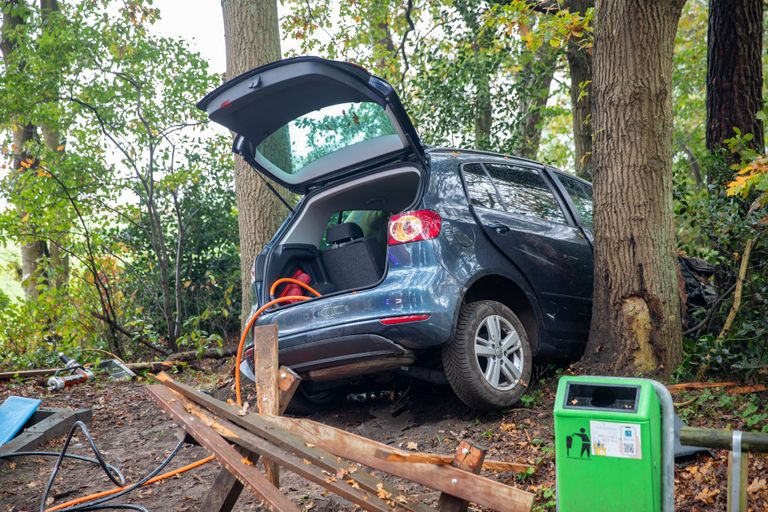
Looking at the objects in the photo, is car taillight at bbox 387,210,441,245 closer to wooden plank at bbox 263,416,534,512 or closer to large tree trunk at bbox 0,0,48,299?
wooden plank at bbox 263,416,534,512

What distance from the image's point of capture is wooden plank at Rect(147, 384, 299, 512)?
3.15m

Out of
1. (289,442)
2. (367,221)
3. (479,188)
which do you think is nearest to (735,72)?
(479,188)

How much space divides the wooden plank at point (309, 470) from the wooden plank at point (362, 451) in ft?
0.17

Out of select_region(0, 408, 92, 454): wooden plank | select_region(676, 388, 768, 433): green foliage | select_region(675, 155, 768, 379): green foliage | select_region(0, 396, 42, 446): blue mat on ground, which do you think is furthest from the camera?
select_region(0, 396, 42, 446): blue mat on ground

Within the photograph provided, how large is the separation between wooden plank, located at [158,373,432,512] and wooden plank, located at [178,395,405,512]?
0.08 feet

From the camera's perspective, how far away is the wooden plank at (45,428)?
5.63m

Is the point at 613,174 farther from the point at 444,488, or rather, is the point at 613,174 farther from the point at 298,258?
the point at 444,488

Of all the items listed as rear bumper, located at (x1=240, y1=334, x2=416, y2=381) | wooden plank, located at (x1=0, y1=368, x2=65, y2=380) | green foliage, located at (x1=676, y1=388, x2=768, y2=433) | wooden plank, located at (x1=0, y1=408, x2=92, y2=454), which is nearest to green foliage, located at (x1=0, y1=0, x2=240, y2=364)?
wooden plank, located at (x1=0, y1=368, x2=65, y2=380)

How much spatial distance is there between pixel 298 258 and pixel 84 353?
16.3ft

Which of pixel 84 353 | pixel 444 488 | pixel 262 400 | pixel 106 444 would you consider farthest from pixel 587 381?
pixel 84 353

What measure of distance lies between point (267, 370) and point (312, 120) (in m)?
2.07

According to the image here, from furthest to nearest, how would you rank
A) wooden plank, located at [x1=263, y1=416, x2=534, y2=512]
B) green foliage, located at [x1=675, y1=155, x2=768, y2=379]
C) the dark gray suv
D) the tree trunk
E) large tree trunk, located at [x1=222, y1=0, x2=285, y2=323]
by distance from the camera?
the tree trunk < large tree trunk, located at [x1=222, y1=0, x2=285, y2=323] < green foliage, located at [x1=675, y1=155, x2=768, y2=379] < the dark gray suv < wooden plank, located at [x1=263, y1=416, x2=534, y2=512]

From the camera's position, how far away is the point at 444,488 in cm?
302

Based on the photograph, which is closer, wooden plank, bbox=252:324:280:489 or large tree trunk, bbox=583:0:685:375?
wooden plank, bbox=252:324:280:489
